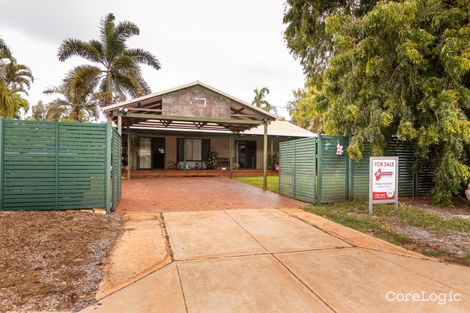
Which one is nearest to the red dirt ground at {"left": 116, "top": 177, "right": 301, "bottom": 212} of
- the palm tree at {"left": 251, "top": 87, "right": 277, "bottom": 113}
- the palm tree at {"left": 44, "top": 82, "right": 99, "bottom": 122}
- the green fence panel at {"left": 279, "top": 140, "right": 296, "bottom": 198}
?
the green fence panel at {"left": 279, "top": 140, "right": 296, "bottom": 198}

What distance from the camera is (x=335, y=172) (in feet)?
25.3

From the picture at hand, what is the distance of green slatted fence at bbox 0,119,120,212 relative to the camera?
532 cm

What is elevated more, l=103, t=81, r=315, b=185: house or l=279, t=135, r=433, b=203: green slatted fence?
l=103, t=81, r=315, b=185: house

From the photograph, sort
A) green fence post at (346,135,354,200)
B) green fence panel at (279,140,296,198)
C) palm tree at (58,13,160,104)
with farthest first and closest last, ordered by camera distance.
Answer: palm tree at (58,13,160,104), green fence panel at (279,140,296,198), green fence post at (346,135,354,200)

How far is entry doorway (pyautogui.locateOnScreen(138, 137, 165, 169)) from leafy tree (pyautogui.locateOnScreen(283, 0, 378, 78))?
1057 centimetres

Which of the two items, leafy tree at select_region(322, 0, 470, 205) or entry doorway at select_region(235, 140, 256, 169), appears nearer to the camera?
leafy tree at select_region(322, 0, 470, 205)

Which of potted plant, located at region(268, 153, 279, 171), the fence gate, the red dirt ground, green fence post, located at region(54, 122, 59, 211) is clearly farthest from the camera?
potted plant, located at region(268, 153, 279, 171)

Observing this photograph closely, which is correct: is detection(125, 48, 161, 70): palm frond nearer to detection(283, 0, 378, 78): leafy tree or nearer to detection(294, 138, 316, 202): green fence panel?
detection(283, 0, 378, 78): leafy tree

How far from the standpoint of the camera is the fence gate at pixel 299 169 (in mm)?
7637

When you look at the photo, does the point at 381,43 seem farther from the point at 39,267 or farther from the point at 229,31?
the point at 229,31

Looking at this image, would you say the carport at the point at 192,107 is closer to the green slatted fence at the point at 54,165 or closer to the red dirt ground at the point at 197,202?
the red dirt ground at the point at 197,202

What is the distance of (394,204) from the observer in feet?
23.4

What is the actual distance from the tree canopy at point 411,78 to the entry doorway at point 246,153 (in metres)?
12.2

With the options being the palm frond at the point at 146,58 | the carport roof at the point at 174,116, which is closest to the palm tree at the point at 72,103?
the palm frond at the point at 146,58
